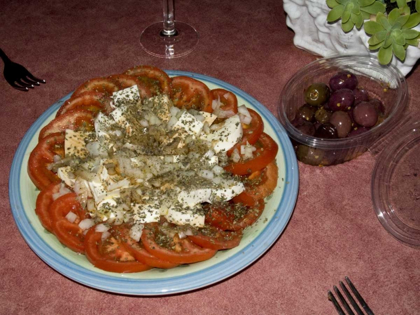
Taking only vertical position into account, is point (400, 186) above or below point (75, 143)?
below

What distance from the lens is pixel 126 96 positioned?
195cm

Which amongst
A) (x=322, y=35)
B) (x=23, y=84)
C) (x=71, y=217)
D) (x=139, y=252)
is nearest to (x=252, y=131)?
(x=139, y=252)

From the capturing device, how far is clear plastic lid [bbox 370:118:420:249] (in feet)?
6.42

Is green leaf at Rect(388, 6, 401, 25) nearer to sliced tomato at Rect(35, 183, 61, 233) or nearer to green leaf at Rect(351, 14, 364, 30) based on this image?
green leaf at Rect(351, 14, 364, 30)

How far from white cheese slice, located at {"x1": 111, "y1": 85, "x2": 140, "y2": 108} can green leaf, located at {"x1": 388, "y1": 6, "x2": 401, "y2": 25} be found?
115 cm

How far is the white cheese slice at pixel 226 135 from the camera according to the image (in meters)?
1.85

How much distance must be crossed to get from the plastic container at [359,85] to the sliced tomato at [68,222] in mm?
977

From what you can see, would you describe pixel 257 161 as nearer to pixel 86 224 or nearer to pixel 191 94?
pixel 191 94

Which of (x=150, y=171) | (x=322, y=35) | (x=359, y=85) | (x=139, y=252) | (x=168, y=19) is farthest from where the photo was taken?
(x=168, y=19)

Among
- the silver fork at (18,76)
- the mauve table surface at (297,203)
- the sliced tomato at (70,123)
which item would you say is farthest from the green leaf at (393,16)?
the silver fork at (18,76)

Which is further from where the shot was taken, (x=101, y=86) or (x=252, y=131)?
(x=101, y=86)

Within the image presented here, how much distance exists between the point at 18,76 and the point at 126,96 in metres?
1.02

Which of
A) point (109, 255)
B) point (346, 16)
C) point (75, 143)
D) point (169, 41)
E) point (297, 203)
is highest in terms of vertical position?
point (346, 16)

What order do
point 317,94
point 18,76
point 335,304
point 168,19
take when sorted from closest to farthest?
point 335,304 → point 317,94 → point 18,76 → point 168,19
